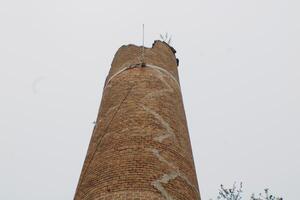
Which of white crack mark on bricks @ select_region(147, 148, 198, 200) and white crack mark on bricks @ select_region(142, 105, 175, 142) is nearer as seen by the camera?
white crack mark on bricks @ select_region(147, 148, 198, 200)

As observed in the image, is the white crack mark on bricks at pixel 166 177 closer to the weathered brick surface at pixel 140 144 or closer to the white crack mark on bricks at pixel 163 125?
the weathered brick surface at pixel 140 144

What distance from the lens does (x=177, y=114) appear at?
8727mm

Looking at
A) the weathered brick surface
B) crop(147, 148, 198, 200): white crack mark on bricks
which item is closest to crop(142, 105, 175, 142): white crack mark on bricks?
the weathered brick surface

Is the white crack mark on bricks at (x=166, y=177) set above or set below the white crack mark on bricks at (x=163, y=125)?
below

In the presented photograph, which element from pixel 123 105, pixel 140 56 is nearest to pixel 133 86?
pixel 123 105

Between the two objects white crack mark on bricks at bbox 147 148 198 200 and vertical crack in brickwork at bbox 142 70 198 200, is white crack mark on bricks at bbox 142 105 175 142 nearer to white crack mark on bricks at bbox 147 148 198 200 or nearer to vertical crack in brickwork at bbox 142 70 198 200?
vertical crack in brickwork at bbox 142 70 198 200

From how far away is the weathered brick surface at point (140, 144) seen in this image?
6637 mm

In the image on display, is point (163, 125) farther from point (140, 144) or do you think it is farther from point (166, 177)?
point (166, 177)

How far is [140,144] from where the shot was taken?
7.29 metres

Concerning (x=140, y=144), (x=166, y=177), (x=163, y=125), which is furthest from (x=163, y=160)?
(x=163, y=125)

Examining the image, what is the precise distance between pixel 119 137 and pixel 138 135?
40 cm

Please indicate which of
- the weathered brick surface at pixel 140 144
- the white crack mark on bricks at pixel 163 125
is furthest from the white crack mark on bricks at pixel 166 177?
the white crack mark on bricks at pixel 163 125

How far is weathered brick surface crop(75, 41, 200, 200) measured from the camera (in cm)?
664

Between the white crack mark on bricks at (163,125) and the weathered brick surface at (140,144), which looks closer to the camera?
the weathered brick surface at (140,144)
